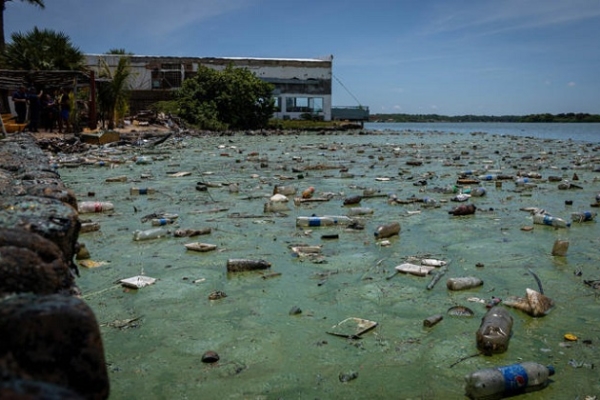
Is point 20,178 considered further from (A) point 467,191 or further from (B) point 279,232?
(A) point 467,191

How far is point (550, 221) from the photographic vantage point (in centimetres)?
582

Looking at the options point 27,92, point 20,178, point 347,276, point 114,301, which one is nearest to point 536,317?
point 347,276

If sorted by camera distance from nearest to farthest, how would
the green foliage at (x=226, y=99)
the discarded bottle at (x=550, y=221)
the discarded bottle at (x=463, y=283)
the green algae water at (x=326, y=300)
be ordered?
the green algae water at (x=326, y=300) → the discarded bottle at (x=463, y=283) → the discarded bottle at (x=550, y=221) → the green foliage at (x=226, y=99)

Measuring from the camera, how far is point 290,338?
294cm

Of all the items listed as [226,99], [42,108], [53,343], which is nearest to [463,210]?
[53,343]

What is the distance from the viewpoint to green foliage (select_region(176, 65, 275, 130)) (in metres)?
33.3

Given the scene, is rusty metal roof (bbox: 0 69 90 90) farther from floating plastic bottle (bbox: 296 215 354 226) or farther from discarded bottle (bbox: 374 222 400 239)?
discarded bottle (bbox: 374 222 400 239)

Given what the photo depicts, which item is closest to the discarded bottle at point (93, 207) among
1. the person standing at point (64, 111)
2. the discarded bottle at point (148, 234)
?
the discarded bottle at point (148, 234)

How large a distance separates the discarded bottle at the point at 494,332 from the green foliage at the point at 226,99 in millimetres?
30862

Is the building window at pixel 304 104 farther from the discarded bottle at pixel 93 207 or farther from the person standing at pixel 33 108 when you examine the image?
the discarded bottle at pixel 93 207

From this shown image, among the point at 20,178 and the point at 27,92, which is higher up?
the point at 27,92

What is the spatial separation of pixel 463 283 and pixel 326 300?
3.47 ft

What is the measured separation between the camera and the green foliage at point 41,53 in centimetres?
2303

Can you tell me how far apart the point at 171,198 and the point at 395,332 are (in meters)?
5.58
